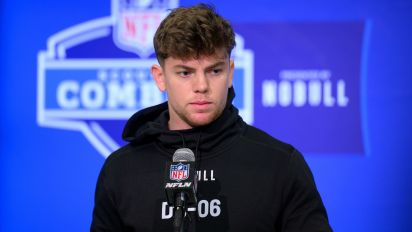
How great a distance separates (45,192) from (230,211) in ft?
5.42

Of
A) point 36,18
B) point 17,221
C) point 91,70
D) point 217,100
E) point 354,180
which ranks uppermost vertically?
point 36,18

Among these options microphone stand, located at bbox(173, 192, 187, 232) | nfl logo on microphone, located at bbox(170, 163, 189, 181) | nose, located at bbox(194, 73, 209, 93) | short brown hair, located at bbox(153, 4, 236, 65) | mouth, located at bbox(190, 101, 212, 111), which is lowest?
microphone stand, located at bbox(173, 192, 187, 232)

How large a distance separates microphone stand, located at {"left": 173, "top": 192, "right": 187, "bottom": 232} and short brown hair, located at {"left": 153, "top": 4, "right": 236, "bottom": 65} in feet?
1.20

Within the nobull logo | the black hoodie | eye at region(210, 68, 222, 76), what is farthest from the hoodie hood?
the nobull logo

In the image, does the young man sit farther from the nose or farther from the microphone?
the microphone

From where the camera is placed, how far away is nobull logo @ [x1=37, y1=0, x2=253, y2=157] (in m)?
2.72

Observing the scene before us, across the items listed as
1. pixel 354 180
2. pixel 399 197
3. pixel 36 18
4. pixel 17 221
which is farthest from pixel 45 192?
pixel 399 197

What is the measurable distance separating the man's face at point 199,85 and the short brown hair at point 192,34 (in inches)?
0.7

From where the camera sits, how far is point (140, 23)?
274 cm

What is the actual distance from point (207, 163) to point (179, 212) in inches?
11.9

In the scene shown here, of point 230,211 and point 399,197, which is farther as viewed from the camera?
point 399,197

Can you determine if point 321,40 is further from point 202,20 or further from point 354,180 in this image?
point 202,20

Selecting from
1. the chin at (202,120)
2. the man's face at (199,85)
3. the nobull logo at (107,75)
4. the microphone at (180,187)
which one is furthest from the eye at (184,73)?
the nobull logo at (107,75)

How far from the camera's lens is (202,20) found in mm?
1421
